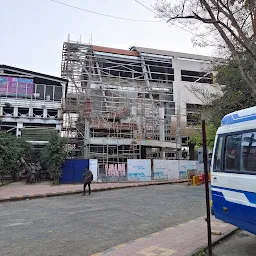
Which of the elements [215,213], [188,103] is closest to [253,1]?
[215,213]

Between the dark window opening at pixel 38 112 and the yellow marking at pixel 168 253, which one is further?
the dark window opening at pixel 38 112

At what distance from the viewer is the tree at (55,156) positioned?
19625mm

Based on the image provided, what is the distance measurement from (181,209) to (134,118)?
54.3ft

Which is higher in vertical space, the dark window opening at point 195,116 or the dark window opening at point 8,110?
the dark window opening at point 8,110

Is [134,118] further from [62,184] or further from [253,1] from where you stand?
[253,1]

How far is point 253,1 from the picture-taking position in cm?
795

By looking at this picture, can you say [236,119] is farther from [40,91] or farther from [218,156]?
[40,91]

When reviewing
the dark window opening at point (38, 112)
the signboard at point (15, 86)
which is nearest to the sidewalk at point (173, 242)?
the dark window opening at point (38, 112)

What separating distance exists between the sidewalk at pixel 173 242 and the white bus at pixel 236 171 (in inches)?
32.6

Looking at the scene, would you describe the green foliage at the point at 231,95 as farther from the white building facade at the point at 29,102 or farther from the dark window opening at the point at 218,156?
the white building facade at the point at 29,102

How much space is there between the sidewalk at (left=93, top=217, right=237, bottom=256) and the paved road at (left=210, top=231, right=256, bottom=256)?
176 millimetres

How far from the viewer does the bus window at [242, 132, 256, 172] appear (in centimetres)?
445

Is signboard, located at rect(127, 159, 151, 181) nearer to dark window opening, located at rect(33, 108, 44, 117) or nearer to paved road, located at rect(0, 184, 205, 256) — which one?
paved road, located at rect(0, 184, 205, 256)

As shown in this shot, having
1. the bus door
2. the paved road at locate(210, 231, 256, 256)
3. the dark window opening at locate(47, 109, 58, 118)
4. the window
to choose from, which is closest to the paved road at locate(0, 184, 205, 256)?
the paved road at locate(210, 231, 256, 256)
